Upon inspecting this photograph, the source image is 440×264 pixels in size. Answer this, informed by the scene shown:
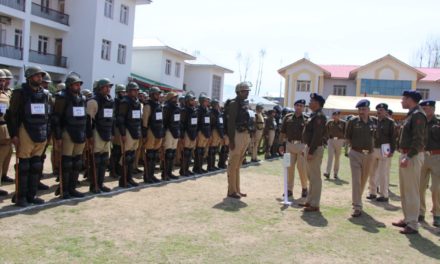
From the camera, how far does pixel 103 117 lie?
812cm

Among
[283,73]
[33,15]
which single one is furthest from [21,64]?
[283,73]

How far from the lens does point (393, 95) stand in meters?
47.7

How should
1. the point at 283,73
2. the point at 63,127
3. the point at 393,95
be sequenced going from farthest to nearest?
the point at 283,73
the point at 393,95
the point at 63,127

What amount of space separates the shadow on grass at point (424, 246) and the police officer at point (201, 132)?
6.17 metres

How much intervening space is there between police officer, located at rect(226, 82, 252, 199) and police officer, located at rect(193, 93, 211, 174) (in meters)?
2.99

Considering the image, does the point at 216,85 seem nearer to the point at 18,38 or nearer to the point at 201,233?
the point at 18,38

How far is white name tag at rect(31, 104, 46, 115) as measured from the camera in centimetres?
669

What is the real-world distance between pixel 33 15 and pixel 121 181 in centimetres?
2071

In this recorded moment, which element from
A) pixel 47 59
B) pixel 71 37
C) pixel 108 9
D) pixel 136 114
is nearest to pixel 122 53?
pixel 108 9

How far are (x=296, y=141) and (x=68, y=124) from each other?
4633 mm

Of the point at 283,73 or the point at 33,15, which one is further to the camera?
the point at 283,73

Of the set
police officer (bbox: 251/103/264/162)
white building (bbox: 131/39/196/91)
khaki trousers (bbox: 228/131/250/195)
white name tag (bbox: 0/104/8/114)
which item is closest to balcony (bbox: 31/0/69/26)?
white building (bbox: 131/39/196/91)

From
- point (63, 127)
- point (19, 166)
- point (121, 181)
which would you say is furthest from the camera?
point (121, 181)

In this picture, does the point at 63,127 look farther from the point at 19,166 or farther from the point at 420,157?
the point at 420,157
